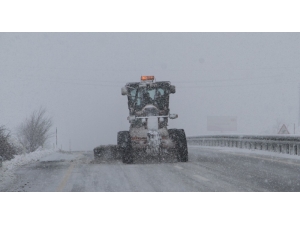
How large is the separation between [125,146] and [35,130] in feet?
65.2

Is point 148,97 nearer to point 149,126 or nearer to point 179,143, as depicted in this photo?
point 149,126

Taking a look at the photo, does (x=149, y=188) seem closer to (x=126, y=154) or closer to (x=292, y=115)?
(x=126, y=154)

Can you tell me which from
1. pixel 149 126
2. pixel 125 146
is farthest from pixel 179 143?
pixel 125 146

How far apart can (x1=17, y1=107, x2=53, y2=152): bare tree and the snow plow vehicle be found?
1878cm

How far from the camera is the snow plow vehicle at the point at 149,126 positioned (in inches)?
631

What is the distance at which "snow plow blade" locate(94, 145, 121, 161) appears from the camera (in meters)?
18.6

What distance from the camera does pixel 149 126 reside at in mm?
16359

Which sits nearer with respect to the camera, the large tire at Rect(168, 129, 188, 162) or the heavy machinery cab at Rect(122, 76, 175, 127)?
the large tire at Rect(168, 129, 188, 162)

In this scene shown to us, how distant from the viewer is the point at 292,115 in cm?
8375

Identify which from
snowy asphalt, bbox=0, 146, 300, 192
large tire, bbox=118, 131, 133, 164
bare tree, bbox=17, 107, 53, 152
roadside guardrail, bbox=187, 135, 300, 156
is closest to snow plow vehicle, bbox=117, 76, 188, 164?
large tire, bbox=118, 131, 133, 164

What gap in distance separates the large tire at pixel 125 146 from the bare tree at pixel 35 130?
751 inches

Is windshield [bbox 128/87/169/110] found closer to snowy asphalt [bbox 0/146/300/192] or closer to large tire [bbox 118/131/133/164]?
large tire [bbox 118/131/133/164]


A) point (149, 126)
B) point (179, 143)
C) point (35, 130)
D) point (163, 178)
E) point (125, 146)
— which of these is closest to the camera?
point (163, 178)

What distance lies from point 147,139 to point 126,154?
35.6 inches
